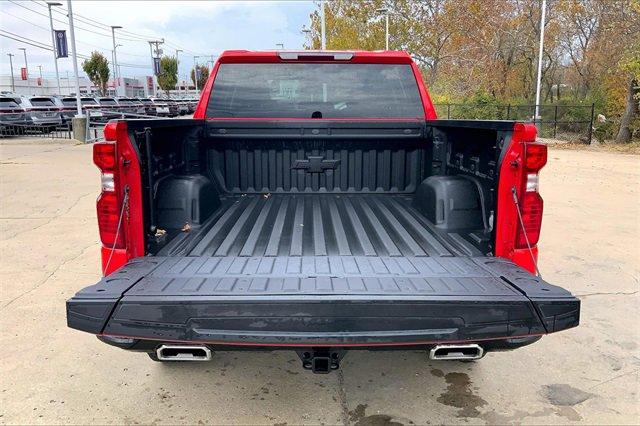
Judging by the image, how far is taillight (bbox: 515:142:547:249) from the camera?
9.14ft

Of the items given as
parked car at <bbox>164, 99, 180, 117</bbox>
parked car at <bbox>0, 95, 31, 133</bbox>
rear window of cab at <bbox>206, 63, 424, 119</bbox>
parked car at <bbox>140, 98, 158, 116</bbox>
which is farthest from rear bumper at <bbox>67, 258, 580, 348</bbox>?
parked car at <bbox>164, 99, 180, 117</bbox>

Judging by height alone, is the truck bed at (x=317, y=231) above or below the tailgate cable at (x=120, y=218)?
below

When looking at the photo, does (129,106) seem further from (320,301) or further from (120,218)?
(320,301)

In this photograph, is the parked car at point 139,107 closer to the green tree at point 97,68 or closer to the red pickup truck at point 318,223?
the green tree at point 97,68

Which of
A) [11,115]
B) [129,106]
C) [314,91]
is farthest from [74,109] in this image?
[314,91]

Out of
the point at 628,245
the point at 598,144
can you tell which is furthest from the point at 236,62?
the point at 598,144

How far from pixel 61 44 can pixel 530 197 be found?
27198 millimetres

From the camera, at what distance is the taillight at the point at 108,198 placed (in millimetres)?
2754

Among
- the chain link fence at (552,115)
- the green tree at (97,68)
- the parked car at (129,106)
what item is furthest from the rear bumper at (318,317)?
the green tree at (97,68)

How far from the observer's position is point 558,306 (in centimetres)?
237

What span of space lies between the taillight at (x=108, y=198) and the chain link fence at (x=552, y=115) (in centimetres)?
2055

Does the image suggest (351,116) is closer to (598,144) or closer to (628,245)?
(628,245)

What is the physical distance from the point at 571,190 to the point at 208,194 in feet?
29.7

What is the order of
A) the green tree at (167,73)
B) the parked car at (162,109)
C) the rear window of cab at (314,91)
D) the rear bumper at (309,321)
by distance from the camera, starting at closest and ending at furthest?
the rear bumper at (309,321)
the rear window of cab at (314,91)
the parked car at (162,109)
the green tree at (167,73)
